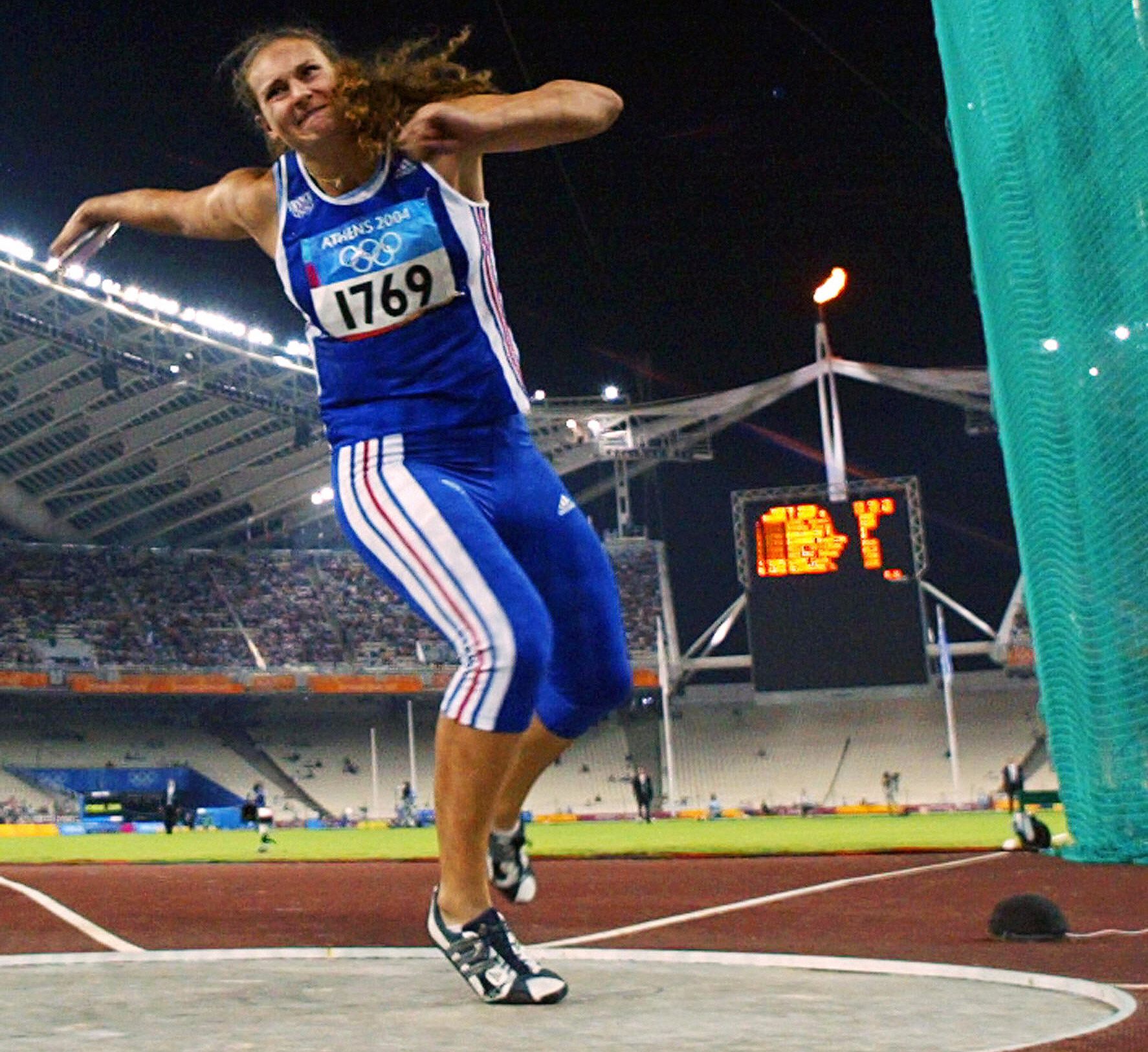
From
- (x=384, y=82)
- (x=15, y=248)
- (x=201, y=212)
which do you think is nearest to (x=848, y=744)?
(x=15, y=248)

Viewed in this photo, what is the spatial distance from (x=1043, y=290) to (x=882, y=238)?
92.7 ft

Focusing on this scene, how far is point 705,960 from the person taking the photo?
359cm

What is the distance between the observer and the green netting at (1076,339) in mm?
7547

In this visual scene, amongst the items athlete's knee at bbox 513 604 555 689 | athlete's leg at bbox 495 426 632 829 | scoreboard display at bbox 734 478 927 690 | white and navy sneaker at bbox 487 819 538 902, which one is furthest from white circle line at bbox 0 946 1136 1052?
scoreboard display at bbox 734 478 927 690

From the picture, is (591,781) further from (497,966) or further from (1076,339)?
(497,966)

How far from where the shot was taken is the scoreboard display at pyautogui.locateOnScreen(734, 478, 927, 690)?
2986 cm

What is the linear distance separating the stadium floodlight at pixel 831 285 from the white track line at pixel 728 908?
28.4 metres

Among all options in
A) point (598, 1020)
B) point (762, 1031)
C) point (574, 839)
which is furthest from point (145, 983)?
point (574, 839)

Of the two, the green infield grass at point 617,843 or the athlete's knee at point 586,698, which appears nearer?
the athlete's knee at point 586,698

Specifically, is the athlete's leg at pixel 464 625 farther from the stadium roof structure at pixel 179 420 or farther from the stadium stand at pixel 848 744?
the stadium stand at pixel 848 744

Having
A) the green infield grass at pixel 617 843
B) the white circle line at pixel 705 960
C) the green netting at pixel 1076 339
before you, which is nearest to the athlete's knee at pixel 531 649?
the white circle line at pixel 705 960

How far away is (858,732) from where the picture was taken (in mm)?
44375

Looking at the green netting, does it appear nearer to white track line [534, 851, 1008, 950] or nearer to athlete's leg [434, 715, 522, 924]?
white track line [534, 851, 1008, 950]

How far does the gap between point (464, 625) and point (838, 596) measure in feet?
90.1
